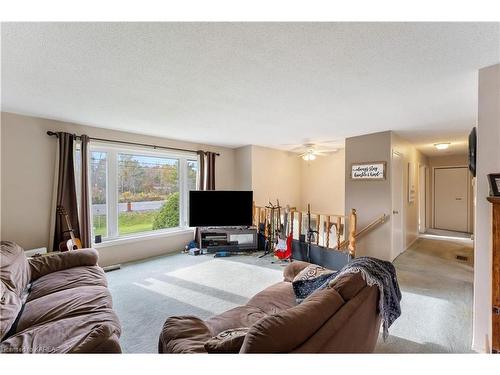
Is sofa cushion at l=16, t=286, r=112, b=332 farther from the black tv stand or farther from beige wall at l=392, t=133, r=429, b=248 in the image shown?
beige wall at l=392, t=133, r=429, b=248

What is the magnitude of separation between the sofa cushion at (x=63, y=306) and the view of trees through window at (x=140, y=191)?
2.18 m

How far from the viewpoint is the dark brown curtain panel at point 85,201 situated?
3570 millimetres

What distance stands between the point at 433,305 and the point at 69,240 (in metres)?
4.56

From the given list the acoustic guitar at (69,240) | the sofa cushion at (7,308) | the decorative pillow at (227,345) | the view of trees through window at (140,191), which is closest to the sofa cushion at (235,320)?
the decorative pillow at (227,345)

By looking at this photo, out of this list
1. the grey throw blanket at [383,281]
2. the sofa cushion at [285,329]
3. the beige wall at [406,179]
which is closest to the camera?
the sofa cushion at [285,329]

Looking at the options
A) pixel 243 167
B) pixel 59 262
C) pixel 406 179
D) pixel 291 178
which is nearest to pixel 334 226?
pixel 406 179

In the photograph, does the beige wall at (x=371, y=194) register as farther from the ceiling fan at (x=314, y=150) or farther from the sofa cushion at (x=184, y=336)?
the sofa cushion at (x=184, y=336)

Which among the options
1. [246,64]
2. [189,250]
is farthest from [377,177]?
[189,250]

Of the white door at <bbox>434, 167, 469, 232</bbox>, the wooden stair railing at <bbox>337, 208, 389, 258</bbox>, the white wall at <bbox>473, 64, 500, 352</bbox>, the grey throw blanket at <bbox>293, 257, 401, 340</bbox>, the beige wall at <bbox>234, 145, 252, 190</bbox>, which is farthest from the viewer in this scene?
the white door at <bbox>434, 167, 469, 232</bbox>

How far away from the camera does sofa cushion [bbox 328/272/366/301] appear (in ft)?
4.30

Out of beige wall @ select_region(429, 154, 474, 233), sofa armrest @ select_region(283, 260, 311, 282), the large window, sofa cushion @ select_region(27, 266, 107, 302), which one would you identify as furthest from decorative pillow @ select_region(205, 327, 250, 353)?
beige wall @ select_region(429, 154, 474, 233)

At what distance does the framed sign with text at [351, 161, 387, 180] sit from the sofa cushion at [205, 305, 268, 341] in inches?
131

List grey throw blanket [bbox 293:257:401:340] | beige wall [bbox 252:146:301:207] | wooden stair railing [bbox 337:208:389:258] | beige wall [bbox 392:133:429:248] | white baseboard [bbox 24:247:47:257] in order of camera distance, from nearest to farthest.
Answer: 1. grey throw blanket [bbox 293:257:401:340]
2. white baseboard [bbox 24:247:47:257]
3. wooden stair railing [bbox 337:208:389:258]
4. beige wall [bbox 392:133:429:248]
5. beige wall [bbox 252:146:301:207]

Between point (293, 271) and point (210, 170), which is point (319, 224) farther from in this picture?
point (210, 170)
